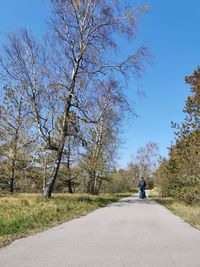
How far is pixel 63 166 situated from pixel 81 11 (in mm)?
17989

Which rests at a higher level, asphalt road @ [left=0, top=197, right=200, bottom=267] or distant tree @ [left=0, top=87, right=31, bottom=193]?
distant tree @ [left=0, top=87, right=31, bottom=193]

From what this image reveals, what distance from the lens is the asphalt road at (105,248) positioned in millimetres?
6207

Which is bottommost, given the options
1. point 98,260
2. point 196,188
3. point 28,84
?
point 98,260

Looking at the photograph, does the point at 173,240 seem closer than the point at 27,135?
Yes

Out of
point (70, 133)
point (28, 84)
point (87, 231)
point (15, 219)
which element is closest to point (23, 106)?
point (28, 84)

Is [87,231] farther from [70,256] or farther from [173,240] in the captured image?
[70,256]

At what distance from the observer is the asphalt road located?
6207 mm

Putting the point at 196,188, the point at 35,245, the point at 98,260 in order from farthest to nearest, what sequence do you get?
1. the point at 196,188
2. the point at 35,245
3. the point at 98,260

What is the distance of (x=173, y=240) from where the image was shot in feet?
28.7

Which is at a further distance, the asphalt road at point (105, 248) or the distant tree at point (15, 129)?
the distant tree at point (15, 129)

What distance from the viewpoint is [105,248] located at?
7473 mm

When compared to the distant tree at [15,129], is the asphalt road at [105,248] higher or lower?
lower

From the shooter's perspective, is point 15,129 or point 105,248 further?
point 15,129

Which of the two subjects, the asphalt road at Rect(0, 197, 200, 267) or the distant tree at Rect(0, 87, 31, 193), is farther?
the distant tree at Rect(0, 87, 31, 193)
